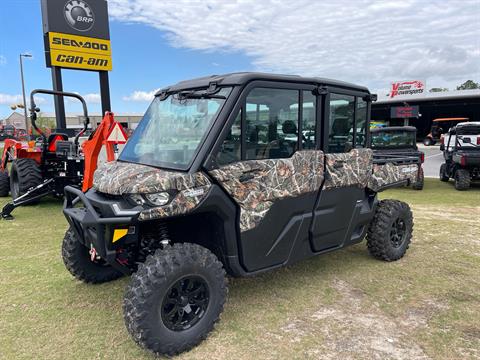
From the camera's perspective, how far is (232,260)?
3262 mm

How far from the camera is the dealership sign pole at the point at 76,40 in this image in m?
12.9

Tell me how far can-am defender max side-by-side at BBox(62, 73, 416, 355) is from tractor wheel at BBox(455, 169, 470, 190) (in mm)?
7800

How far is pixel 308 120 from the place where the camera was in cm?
365

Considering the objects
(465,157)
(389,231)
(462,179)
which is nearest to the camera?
(389,231)

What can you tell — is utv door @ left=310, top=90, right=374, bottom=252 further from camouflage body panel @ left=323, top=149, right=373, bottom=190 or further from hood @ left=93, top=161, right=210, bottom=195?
hood @ left=93, top=161, right=210, bottom=195

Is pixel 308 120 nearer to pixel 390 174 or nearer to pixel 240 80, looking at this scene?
pixel 240 80

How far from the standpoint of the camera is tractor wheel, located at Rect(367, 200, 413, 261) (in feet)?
15.3

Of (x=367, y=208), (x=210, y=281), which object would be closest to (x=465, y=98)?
(x=367, y=208)

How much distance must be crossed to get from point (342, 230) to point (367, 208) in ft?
1.78

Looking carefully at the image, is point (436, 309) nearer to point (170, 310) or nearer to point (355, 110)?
point (355, 110)

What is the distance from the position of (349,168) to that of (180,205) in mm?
2007

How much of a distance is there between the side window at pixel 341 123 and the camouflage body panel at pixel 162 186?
1.57 meters

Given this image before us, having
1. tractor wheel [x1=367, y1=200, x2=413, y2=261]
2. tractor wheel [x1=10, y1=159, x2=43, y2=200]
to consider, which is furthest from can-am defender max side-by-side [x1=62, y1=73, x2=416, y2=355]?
tractor wheel [x1=10, y1=159, x2=43, y2=200]

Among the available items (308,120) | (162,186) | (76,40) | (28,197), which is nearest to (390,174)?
(308,120)
